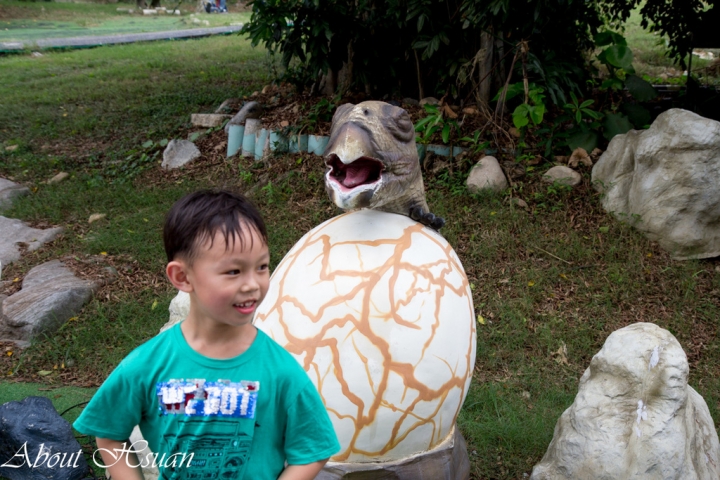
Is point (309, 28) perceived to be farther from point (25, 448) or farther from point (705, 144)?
point (25, 448)

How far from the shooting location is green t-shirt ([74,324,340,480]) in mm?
1606

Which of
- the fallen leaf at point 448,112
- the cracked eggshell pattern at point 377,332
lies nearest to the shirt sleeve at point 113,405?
the cracked eggshell pattern at point 377,332

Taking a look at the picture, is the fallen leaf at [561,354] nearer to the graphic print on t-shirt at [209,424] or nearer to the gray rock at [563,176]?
the gray rock at [563,176]

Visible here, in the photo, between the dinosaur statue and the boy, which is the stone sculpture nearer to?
the dinosaur statue

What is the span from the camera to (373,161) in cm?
239

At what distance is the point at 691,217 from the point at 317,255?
3848 millimetres

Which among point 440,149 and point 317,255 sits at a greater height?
point 317,255

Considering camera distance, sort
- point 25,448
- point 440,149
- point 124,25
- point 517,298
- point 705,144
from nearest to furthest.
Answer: point 25,448
point 517,298
point 705,144
point 440,149
point 124,25

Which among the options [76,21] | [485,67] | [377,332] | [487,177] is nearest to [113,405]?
[377,332]

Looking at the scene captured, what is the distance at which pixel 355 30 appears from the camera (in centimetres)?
623

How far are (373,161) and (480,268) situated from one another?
2810 mm

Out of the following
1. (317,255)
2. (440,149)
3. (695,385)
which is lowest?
(695,385)

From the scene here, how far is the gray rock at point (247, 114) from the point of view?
6976mm

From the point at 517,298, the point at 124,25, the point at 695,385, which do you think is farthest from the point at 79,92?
the point at 124,25
